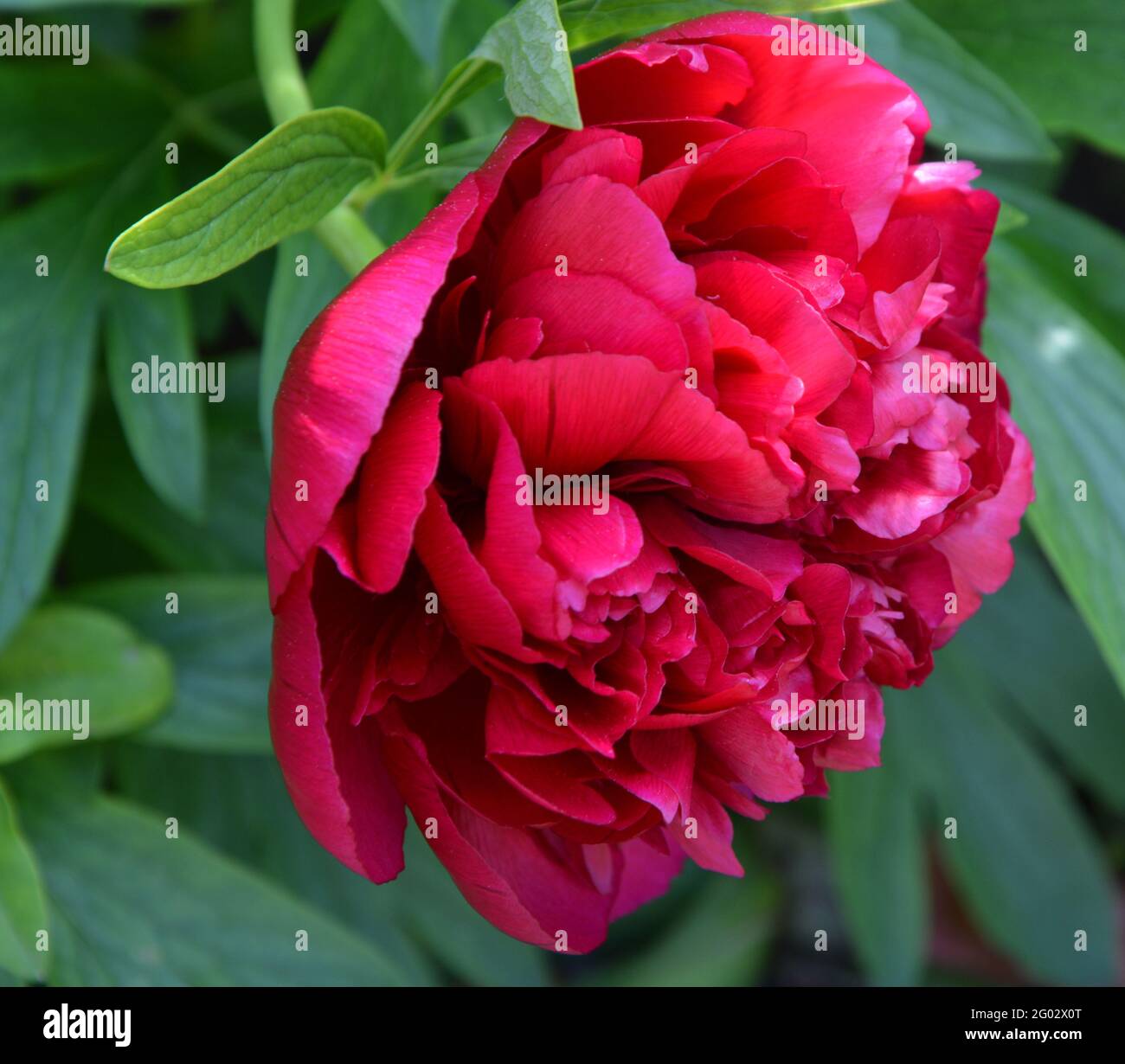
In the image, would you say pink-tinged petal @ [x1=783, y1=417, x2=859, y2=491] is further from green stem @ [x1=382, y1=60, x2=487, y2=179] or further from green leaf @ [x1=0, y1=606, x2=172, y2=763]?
green leaf @ [x1=0, y1=606, x2=172, y2=763]

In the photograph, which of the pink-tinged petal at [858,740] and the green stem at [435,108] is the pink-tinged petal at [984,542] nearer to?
the pink-tinged petal at [858,740]

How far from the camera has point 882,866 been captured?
1.18 m

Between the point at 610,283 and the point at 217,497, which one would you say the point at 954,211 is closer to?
the point at 610,283

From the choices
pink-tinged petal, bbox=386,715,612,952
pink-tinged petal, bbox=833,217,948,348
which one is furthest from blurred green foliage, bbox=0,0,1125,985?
pink-tinged petal, bbox=386,715,612,952

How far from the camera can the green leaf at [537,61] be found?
0.42 m

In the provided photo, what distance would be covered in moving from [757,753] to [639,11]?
0.32 m

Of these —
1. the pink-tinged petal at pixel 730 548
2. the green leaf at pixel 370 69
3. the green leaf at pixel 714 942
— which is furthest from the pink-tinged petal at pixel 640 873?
the green leaf at pixel 714 942

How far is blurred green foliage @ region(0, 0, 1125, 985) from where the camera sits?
71 centimetres

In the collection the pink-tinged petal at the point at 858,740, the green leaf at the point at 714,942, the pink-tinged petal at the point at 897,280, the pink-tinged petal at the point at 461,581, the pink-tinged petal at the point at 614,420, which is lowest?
the green leaf at the point at 714,942

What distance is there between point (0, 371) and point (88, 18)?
38 centimetres

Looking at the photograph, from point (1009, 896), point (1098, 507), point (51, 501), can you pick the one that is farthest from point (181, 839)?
point (1009, 896)

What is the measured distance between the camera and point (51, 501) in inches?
30.1

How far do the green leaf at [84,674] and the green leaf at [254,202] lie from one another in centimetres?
40

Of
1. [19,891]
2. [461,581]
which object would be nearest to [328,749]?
[461,581]
